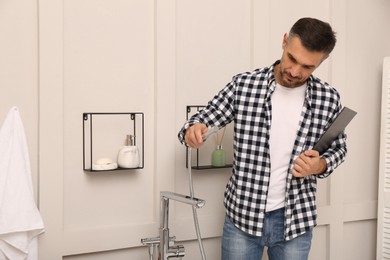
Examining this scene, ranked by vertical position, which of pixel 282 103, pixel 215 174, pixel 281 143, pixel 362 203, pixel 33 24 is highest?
pixel 33 24

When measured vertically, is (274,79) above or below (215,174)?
above

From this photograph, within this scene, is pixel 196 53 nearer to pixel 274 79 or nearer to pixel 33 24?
pixel 274 79

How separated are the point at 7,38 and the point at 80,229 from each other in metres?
0.74

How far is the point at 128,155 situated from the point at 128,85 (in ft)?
0.91

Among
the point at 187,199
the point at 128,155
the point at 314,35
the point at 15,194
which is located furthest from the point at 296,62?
the point at 15,194

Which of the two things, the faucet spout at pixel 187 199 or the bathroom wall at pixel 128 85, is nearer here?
the faucet spout at pixel 187 199

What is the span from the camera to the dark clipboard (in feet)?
5.90

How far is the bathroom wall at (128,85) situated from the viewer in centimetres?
189

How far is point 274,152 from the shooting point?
1.87 metres

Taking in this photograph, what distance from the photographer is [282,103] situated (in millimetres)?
1877

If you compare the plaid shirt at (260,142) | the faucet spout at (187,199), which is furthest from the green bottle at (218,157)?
the faucet spout at (187,199)

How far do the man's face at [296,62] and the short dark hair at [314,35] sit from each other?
0.05 ft

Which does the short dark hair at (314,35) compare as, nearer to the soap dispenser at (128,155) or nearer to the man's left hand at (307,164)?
the man's left hand at (307,164)

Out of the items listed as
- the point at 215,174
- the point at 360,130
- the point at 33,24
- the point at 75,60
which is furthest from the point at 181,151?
the point at 360,130
